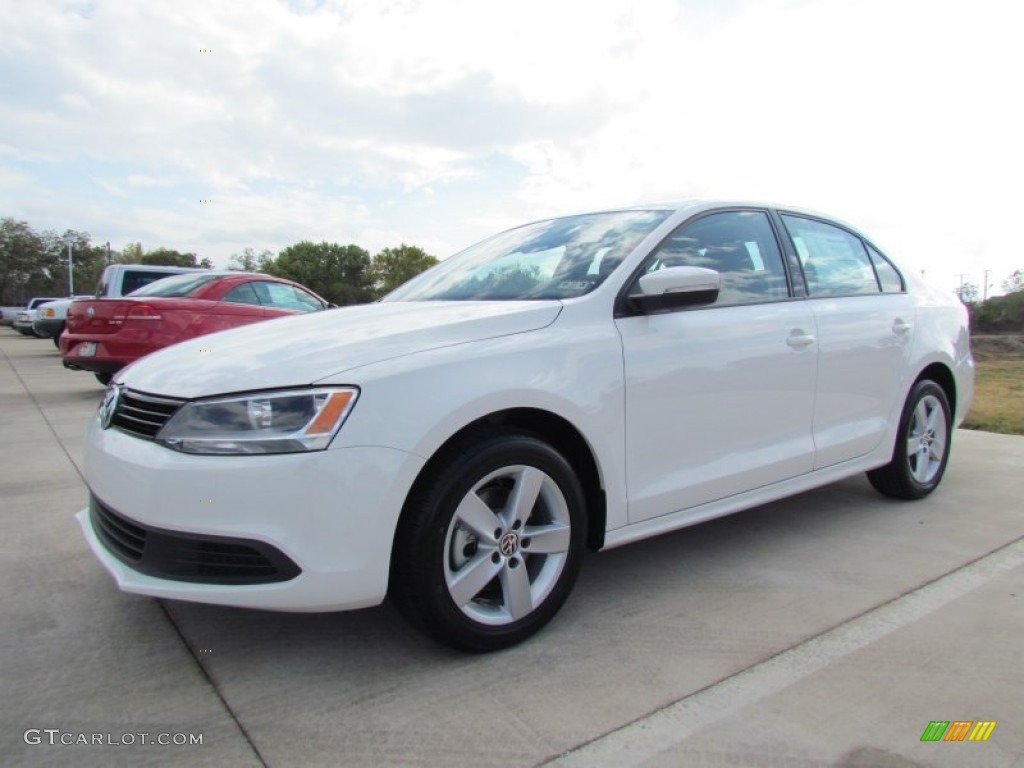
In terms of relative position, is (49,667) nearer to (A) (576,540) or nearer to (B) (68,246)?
(A) (576,540)

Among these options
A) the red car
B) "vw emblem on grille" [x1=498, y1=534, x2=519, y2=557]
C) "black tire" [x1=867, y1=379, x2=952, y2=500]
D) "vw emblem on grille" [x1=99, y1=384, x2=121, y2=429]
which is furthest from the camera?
the red car

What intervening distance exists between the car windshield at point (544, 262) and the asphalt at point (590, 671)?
1.22 meters

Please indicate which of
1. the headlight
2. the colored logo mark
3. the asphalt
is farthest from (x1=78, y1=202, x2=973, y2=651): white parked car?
the colored logo mark

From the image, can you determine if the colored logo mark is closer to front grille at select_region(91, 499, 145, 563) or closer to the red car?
front grille at select_region(91, 499, 145, 563)

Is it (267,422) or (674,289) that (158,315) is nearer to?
(267,422)

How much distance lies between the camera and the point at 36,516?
3.66 meters

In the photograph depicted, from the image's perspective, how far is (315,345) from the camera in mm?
2277

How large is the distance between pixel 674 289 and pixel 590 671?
132 centimetres

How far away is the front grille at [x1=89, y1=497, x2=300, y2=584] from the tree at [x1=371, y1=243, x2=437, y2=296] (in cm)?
9142

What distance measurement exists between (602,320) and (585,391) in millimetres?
299

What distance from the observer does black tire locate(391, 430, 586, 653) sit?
2.11 metres

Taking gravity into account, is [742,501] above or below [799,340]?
below

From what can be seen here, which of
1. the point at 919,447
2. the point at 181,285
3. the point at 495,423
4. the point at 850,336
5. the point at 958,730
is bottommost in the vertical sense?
the point at 958,730

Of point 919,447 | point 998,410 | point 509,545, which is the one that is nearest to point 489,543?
point 509,545
